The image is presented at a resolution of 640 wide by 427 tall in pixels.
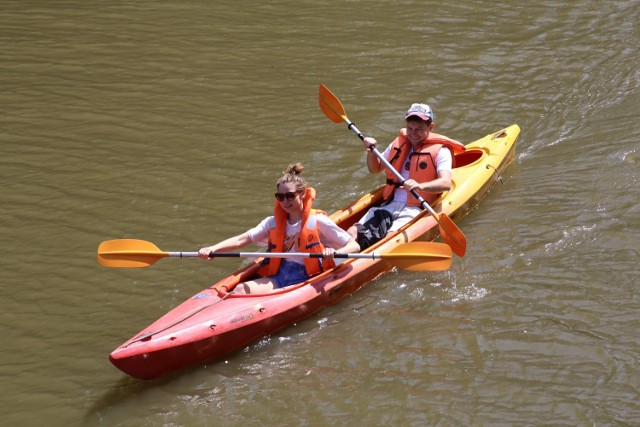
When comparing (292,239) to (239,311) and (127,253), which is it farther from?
(127,253)

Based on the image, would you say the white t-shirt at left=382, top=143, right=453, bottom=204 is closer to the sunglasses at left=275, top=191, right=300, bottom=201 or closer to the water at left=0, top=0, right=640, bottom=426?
the water at left=0, top=0, right=640, bottom=426

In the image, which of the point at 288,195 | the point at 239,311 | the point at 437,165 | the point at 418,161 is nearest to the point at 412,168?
the point at 418,161

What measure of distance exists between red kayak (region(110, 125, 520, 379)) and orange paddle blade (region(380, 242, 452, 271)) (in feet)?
0.74

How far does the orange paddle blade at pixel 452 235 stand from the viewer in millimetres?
7269

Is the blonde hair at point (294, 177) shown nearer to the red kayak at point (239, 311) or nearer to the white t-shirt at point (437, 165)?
the red kayak at point (239, 311)

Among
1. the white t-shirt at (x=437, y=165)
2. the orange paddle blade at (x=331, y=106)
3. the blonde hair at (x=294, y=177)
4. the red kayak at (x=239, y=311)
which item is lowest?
the red kayak at (x=239, y=311)

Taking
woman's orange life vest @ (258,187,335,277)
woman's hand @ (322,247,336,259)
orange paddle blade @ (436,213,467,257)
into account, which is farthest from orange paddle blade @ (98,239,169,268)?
orange paddle blade @ (436,213,467,257)

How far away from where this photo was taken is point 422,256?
6.91 metres

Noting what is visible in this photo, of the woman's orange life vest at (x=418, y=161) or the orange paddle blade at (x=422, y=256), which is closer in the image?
the orange paddle blade at (x=422, y=256)

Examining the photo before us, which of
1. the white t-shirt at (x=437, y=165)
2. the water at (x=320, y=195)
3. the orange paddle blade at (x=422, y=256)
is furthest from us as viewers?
the white t-shirt at (x=437, y=165)

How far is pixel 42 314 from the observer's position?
7.04 meters

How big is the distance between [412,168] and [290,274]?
1620 mm

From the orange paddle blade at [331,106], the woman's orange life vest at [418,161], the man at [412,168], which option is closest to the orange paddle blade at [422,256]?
the man at [412,168]

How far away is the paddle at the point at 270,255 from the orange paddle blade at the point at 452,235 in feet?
1.28
